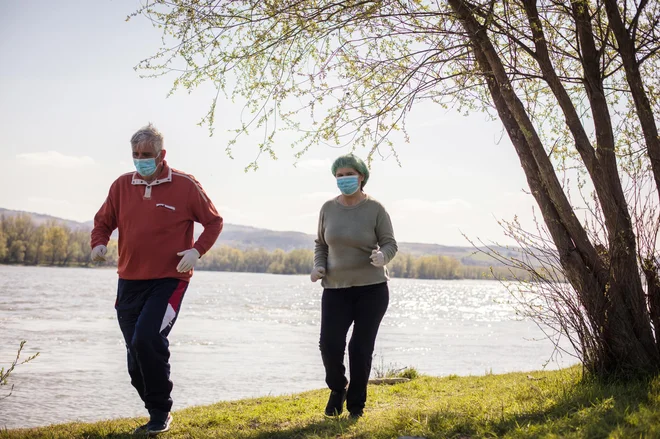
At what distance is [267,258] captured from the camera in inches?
6594

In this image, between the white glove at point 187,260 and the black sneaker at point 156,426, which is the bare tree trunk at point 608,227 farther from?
the black sneaker at point 156,426

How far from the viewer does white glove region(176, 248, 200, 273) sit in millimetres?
5016

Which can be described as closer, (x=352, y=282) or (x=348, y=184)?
(x=352, y=282)

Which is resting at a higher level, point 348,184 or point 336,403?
point 348,184

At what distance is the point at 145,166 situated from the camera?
5.22 metres

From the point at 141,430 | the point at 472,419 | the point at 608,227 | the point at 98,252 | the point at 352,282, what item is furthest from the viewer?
the point at 608,227

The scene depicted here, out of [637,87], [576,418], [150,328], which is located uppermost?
[637,87]

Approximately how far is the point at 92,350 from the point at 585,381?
1413cm

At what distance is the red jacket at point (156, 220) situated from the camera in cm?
512

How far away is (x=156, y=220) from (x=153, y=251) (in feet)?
0.83

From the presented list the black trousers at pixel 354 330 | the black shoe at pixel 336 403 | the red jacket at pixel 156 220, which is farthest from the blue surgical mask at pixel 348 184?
the black shoe at pixel 336 403

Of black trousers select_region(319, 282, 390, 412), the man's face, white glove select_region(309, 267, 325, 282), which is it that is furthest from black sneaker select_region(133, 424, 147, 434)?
the man's face

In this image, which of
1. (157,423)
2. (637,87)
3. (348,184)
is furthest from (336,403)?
(637,87)

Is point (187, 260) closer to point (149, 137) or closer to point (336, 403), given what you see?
point (149, 137)
